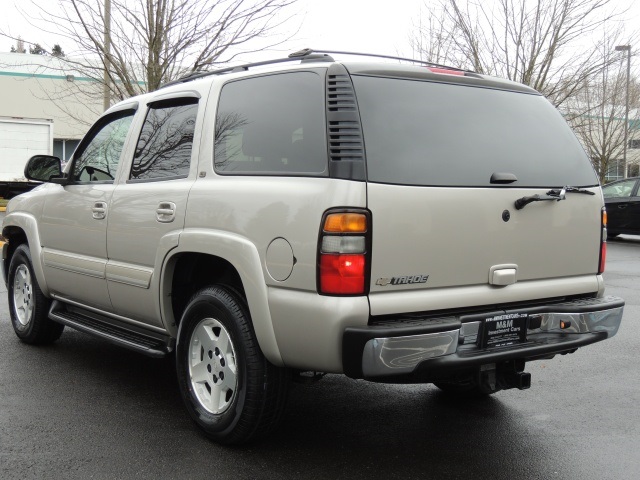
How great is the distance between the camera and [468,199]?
3.49 metres

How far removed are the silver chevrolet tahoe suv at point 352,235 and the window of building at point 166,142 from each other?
0.05 feet

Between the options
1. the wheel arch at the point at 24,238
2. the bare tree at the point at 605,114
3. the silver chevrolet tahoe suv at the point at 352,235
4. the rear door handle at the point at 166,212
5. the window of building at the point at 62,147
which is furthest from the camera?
the window of building at the point at 62,147

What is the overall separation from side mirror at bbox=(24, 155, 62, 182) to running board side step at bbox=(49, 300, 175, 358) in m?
0.95

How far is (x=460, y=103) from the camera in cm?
373

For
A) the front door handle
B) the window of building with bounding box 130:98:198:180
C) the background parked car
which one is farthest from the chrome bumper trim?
the background parked car

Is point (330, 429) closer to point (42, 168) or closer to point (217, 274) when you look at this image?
point (217, 274)

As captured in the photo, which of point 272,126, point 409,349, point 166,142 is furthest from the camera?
point 166,142

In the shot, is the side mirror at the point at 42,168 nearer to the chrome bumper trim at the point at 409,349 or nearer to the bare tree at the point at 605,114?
the chrome bumper trim at the point at 409,349

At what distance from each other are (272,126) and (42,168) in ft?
8.62

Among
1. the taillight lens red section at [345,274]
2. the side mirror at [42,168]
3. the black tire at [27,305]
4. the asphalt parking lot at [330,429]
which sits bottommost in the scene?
the asphalt parking lot at [330,429]

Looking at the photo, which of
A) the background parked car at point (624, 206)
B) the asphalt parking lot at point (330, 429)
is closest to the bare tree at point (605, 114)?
the background parked car at point (624, 206)

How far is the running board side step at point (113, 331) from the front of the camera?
432 cm

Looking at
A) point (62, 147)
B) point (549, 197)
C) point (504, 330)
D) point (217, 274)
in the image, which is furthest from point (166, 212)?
point (62, 147)

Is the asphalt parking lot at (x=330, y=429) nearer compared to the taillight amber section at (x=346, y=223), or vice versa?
the taillight amber section at (x=346, y=223)
